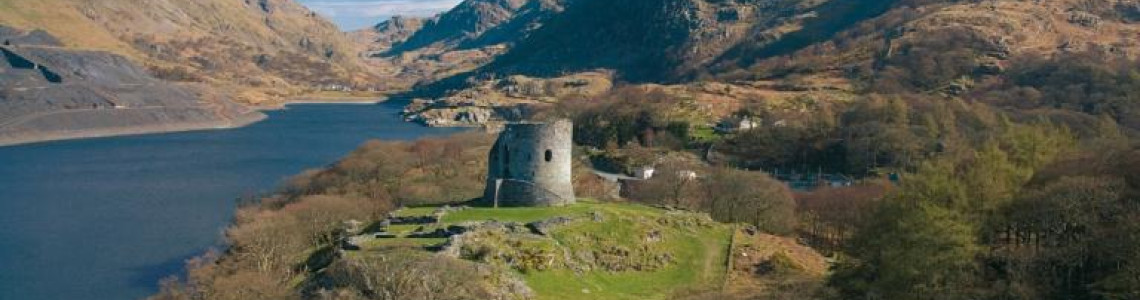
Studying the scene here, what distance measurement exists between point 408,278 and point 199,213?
2942 inches

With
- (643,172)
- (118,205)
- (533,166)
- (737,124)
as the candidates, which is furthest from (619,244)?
(737,124)

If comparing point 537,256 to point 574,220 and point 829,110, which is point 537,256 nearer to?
point 574,220

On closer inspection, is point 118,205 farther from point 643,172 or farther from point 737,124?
point 737,124

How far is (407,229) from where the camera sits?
157 feet

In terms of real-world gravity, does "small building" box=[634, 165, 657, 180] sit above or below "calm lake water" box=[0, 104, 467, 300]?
above

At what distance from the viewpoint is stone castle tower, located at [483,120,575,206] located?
54094 millimetres

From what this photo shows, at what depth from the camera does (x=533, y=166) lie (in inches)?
2125

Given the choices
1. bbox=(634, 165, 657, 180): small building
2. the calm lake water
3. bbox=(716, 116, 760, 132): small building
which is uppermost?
bbox=(716, 116, 760, 132): small building

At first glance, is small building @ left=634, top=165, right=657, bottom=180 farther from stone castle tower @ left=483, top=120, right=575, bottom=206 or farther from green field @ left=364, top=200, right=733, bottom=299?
stone castle tower @ left=483, top=120, right=575, bottom=206

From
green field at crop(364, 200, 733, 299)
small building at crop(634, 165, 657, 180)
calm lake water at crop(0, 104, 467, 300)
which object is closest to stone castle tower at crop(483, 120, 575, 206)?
green field at crop(364, 200, 733, 299)

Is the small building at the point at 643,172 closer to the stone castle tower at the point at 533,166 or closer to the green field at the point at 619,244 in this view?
the green field at the point at 619,244

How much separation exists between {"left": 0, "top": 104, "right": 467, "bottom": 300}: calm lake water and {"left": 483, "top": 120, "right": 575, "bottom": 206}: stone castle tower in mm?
29387

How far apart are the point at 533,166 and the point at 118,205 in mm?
71103

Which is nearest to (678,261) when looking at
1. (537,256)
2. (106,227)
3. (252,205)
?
(537,256)
